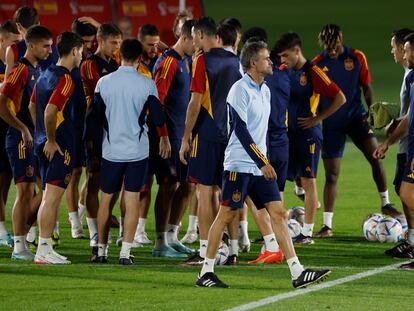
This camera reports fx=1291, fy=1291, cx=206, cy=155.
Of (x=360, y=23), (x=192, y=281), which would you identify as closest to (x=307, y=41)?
(x=360, y=23)

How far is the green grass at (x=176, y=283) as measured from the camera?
10.5m

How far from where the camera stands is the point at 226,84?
12523mm

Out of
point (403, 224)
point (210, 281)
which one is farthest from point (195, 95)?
point (403, 224)

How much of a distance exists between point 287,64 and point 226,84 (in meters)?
1.76

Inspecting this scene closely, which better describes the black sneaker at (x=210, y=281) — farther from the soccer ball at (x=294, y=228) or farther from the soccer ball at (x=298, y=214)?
the soccer ball at (x=298, y=214)

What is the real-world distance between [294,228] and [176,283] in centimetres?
346

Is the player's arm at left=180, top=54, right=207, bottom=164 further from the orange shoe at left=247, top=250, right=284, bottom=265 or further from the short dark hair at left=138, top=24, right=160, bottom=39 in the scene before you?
the short dark hair at left=138, top=24, right=160, bottom=39

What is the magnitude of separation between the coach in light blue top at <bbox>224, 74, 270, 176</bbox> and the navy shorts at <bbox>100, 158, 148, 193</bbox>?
58.9 inches

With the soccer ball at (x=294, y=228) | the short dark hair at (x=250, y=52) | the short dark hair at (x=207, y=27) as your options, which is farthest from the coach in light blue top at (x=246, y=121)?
the soccer ball at (x=294, y=228)

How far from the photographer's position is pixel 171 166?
13.7m

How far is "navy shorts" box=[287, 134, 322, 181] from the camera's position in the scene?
14.6 m

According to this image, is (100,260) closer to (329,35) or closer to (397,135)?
(397,135)

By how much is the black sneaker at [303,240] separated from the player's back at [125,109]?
275cm

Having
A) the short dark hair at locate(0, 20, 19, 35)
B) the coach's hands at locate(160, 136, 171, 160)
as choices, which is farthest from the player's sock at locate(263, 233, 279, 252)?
the short dark hair at locate(0, 20, 19, 35)
